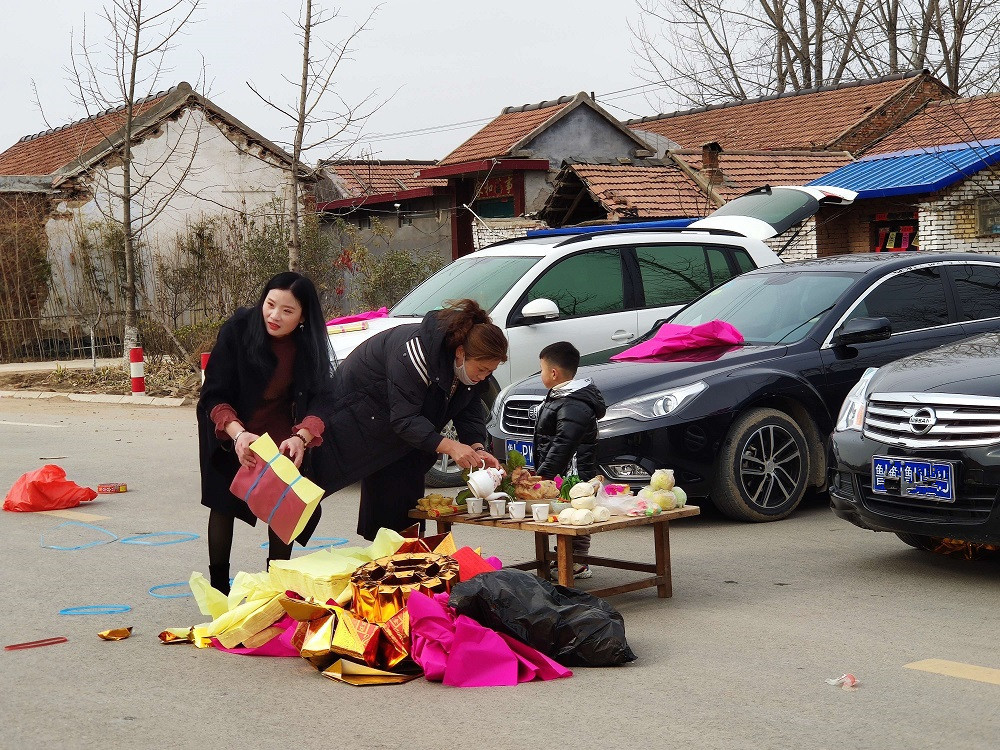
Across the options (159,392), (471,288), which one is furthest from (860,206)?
(471,288)

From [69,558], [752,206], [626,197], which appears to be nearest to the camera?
[69,558]

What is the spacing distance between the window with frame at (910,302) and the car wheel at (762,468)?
1171mm

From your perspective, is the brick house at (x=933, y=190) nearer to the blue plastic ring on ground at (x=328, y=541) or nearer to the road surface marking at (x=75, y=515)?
the blue plastic ring on ground at (x=328, y=541)

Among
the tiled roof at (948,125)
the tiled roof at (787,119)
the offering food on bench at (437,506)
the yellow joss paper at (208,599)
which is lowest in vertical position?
the yellow joss paper at (208,599)

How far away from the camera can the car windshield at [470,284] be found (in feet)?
35.1

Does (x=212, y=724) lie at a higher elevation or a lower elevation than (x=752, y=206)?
lower

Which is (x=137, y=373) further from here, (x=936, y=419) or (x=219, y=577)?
(x=936, y=419)

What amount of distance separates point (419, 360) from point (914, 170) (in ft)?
63.9

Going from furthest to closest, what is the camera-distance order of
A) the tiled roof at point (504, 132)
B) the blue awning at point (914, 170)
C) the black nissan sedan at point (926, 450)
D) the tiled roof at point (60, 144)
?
the tiled roof at point (60, 144)
the tiled roof at point (504, 132)
the blue awning at point (914, 170)
the black nissan sedan at point (926, 450)

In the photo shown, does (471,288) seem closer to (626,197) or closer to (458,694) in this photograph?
(458,694)

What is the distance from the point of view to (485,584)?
5145 millimetres

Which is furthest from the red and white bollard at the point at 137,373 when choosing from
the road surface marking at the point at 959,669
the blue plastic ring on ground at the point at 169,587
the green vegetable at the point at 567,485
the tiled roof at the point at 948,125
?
the road surface marking at the point at 959,669

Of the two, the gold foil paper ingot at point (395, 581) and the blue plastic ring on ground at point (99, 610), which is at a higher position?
the gold foil paper ingot at point (395, 581)

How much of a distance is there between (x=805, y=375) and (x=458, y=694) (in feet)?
15.2
